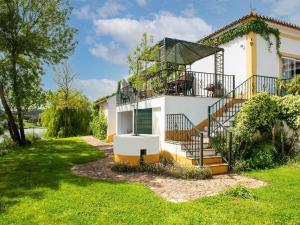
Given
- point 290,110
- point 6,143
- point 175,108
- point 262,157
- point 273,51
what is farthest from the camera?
point 6,143

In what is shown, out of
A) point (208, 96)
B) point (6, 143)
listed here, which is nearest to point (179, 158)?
point (208, 96)

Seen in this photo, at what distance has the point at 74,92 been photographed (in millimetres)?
32594

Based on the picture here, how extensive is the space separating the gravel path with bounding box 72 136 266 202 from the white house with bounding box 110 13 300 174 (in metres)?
0.93

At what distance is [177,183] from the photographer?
7.97 metres

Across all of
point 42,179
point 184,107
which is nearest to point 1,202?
point 42,179

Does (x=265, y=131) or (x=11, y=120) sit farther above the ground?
(x=11, y=120)

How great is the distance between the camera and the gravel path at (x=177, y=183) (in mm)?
6910

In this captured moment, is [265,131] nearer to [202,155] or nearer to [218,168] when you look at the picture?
[218,168]

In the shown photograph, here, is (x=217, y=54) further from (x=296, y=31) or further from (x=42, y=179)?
(x=42, y=179)

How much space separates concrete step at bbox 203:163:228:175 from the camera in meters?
9.11

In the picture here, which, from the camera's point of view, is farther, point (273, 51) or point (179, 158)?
point (273, 51)

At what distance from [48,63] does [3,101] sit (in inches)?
154

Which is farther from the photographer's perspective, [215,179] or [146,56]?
[146,56]

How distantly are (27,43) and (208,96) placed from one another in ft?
37.2
